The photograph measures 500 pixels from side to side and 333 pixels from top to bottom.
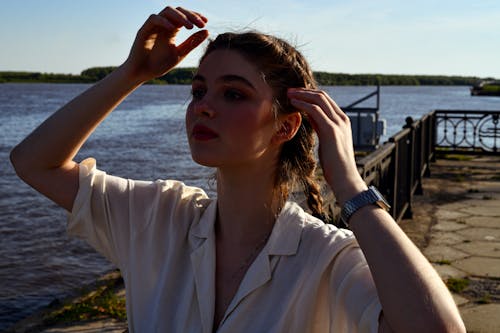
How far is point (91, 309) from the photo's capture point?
5371 mm

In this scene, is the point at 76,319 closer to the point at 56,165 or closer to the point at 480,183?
the point at 56,165

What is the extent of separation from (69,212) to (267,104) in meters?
0.77

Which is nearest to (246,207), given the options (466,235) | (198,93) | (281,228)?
(281,228)

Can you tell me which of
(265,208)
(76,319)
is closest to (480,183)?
(76,319)

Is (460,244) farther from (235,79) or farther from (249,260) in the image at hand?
(235,79)

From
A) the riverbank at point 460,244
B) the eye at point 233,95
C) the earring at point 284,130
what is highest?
the eye at point 233,95

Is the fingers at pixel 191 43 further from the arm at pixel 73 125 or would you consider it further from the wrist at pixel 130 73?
the wrist at pixel 130 73

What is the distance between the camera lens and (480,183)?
11305 mm

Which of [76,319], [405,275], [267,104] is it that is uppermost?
[267,104]

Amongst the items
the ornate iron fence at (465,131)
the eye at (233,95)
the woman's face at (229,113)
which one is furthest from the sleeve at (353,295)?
the ornate iron fence at (465,131)

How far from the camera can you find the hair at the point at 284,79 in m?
2.11

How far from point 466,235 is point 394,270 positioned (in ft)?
20.2

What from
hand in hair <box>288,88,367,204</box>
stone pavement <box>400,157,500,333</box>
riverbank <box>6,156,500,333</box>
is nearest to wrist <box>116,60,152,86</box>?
hand in hair <box>288,88,367,204</box>

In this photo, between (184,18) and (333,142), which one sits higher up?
(184,18)
